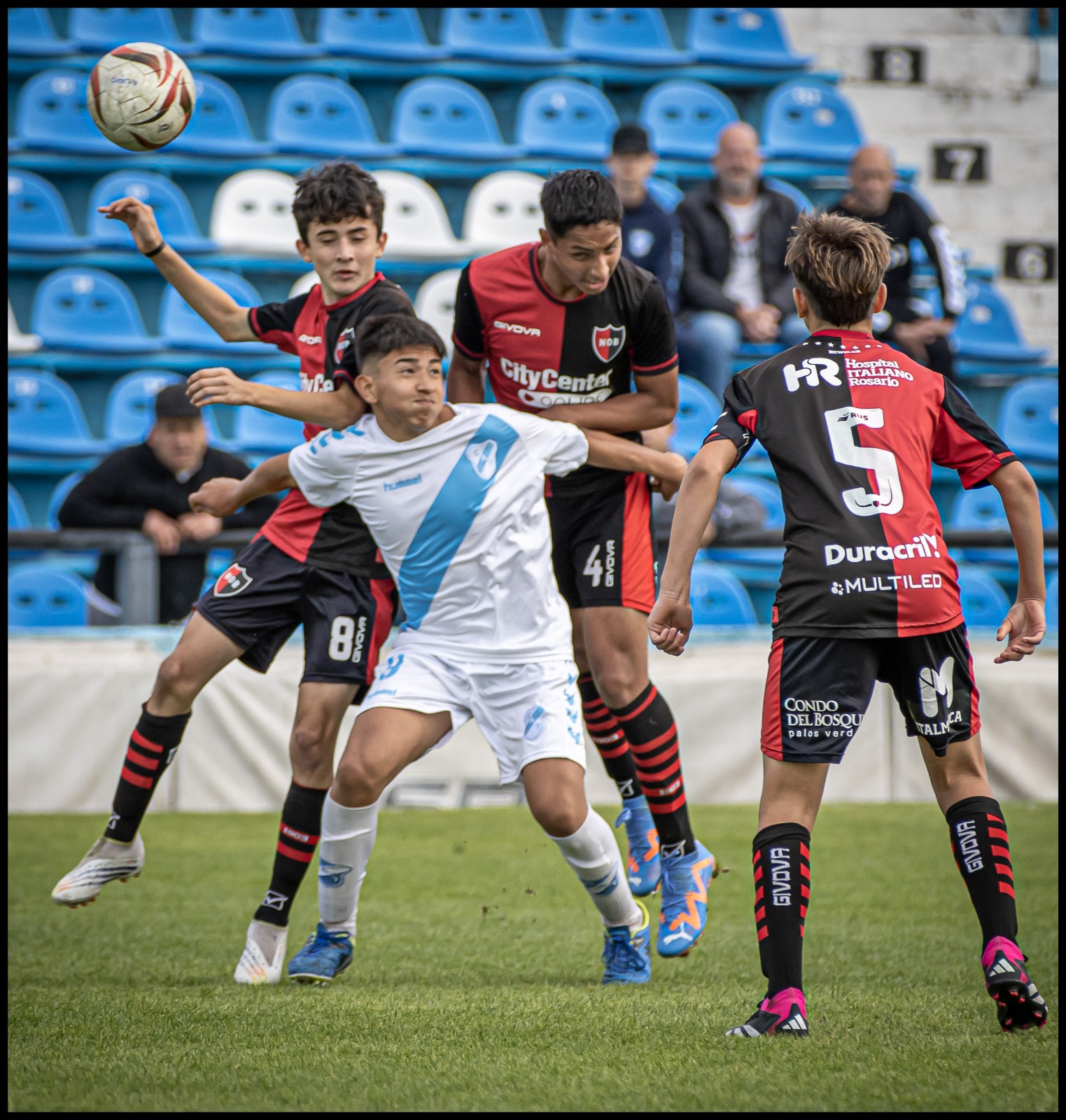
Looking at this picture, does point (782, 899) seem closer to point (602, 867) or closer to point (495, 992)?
point (602, 867)

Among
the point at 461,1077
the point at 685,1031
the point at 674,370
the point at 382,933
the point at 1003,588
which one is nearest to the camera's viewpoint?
the point at 461,1077

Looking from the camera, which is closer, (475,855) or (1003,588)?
(475,855)

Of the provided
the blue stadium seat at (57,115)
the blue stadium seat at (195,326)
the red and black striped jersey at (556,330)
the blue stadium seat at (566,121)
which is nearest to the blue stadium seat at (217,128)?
the blue stadium seat at (57,115)

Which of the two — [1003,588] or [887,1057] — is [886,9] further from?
[887,1057]

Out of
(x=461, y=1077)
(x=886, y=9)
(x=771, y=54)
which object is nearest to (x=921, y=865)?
(x=461, y=1077)

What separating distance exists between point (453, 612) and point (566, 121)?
8.46m

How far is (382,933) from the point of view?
15.8 feet

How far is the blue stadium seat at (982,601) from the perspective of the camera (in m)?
9.15

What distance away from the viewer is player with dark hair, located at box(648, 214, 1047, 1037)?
10.1 ft

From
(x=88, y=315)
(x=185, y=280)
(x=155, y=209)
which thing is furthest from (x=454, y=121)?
(x=185, y=280)

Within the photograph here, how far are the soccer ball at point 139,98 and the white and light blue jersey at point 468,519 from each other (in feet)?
3.68

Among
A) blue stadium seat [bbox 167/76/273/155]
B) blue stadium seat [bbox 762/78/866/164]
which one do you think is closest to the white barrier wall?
blue stadium seat [bbox 167/76/273/155]

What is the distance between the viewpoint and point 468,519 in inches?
158

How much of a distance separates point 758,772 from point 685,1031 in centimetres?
422
